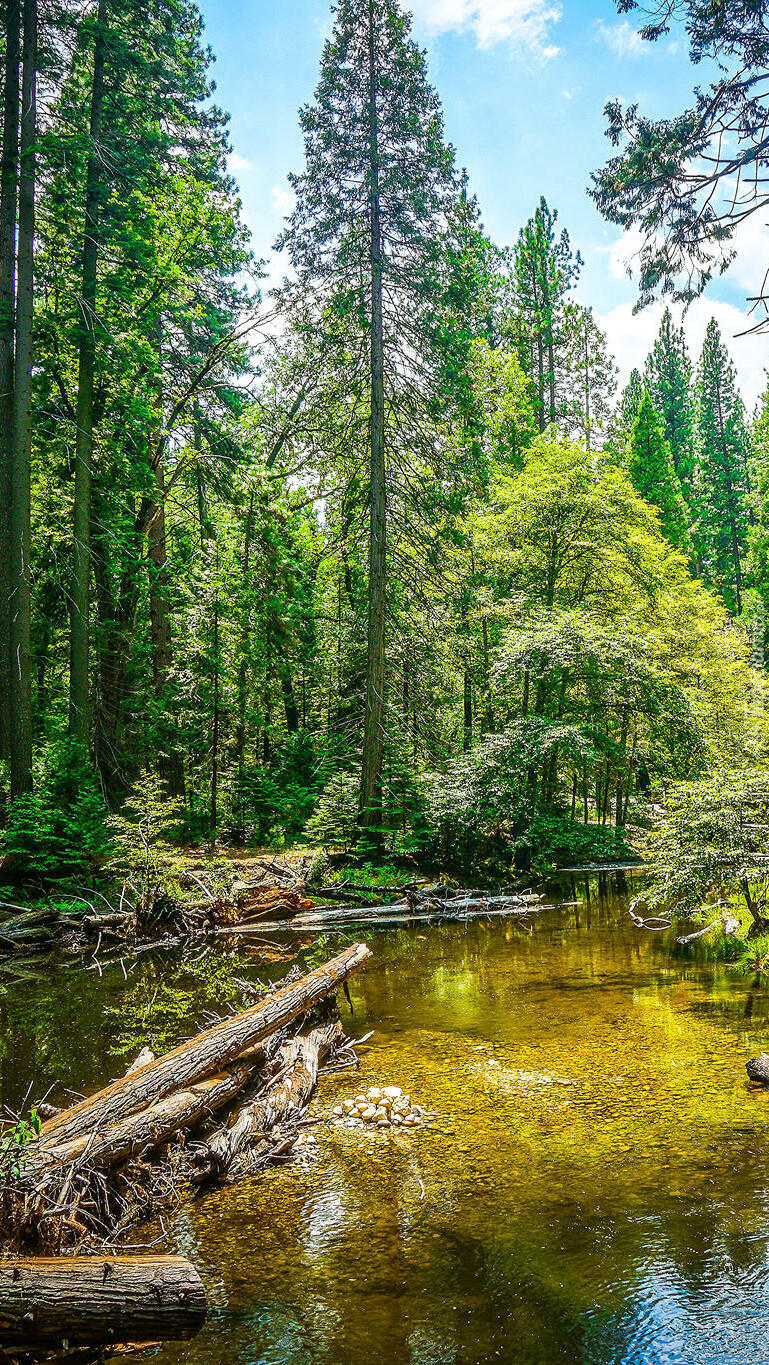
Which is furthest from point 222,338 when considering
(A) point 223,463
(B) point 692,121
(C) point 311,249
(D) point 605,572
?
(B) point 692,121

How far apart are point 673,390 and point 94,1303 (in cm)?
5611

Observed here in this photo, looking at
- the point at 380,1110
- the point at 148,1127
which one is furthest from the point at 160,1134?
the point at 380,1110

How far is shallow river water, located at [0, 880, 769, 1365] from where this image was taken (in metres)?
3.24

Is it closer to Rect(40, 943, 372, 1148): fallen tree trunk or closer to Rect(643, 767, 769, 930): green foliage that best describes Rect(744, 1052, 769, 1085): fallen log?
Rect(643, 767, 769, 930): green foliage

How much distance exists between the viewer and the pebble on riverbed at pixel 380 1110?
17.2ft

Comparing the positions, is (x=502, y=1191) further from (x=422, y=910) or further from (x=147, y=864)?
(x=422, y=910)

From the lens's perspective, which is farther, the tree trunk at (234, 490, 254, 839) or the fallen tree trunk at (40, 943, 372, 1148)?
the tree trunk at (234, 490, 254, 839)

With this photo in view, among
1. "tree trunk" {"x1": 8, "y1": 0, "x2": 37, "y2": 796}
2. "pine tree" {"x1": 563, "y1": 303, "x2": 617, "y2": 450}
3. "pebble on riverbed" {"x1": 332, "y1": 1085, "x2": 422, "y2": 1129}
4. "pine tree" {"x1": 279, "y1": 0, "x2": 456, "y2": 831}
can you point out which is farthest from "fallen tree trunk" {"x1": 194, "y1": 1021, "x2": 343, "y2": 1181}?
"pine tree" {"x1": 563, "y1": 303, "x2": 617, "y2": 450}

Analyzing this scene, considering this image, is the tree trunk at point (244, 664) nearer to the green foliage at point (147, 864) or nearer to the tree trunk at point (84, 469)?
the tree trunk at point (84, 469)

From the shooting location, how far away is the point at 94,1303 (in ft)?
8.96

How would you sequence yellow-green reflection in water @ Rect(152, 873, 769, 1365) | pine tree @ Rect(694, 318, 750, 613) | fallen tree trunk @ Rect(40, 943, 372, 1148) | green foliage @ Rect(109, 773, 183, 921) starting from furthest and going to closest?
pine tree @ Rect(694, 318, 750, 613) < green foliage @ Rect(109, 773, 183, 921) < fallen tree trunk @ Rect(40, 943, 372, 1148) < yellow-green reflection in water @ Rect(152, 873, 769, 1365)

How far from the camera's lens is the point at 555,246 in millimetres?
32438

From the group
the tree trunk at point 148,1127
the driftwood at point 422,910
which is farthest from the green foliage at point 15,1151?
the driftwood at point 422,910

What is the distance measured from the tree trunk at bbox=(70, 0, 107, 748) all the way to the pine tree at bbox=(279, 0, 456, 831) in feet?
13.1
